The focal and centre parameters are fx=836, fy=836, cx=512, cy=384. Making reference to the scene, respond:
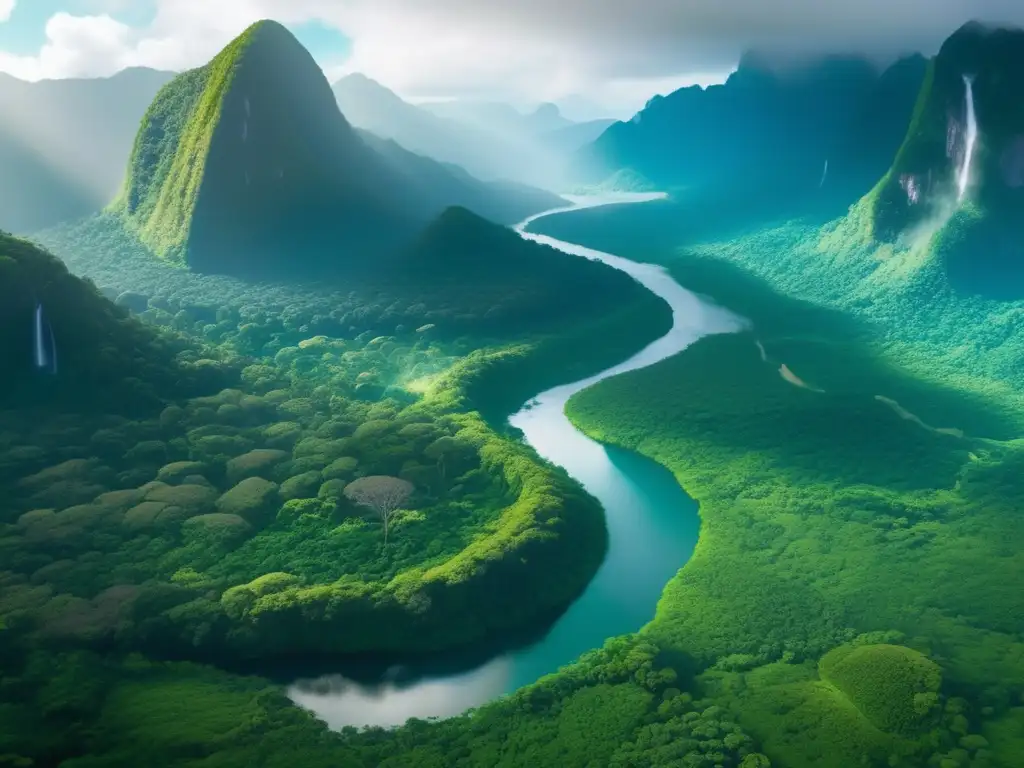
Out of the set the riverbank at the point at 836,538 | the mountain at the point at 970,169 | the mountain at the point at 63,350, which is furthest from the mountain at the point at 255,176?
the mountain at the point at 970,169

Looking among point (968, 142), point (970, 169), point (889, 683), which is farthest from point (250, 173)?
point (889, 683)

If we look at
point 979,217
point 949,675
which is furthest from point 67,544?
point 979,217

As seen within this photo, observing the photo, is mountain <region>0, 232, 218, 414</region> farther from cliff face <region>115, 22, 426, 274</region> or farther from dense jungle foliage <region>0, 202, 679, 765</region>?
cliff face <region>115, 22, 426, 274</region>

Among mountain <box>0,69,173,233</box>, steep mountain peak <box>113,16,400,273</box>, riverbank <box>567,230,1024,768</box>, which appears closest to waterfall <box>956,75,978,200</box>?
riverbank <box>567,230,1024,768</box>

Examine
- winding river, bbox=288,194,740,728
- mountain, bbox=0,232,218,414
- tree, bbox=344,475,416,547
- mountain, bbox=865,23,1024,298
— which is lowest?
winding river, bbox=288,194,740,728

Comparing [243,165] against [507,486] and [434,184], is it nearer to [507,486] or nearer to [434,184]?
[434,184]

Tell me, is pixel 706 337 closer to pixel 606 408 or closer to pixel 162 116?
pixel 606 408
